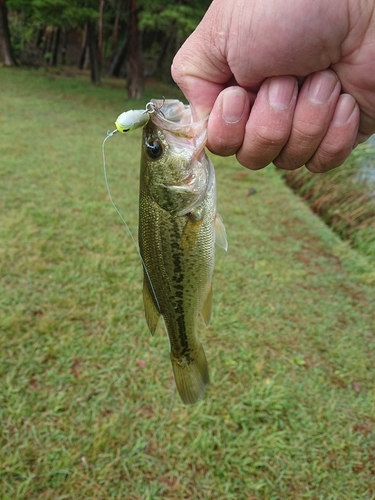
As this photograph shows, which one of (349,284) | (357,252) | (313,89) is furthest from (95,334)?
(357,252)

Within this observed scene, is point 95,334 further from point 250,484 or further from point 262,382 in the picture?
point 250,484

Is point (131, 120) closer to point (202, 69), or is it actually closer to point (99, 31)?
point (202, 69)

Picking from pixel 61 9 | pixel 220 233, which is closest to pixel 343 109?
pixel 220 233

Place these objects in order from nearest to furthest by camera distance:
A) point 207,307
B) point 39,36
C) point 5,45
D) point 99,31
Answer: point 207,307 < point 5,45 < point 99,31 < point 39,36

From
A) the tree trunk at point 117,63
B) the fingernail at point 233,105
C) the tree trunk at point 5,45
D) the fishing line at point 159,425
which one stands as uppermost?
the fingernail at point 233,105

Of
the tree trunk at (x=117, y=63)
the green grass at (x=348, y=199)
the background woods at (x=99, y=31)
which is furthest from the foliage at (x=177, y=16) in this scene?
the tree trunk at (x=117, y=63)

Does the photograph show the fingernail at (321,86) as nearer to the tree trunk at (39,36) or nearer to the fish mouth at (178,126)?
the fish mouth at (178,126)

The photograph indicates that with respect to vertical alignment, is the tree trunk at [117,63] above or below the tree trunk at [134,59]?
below
